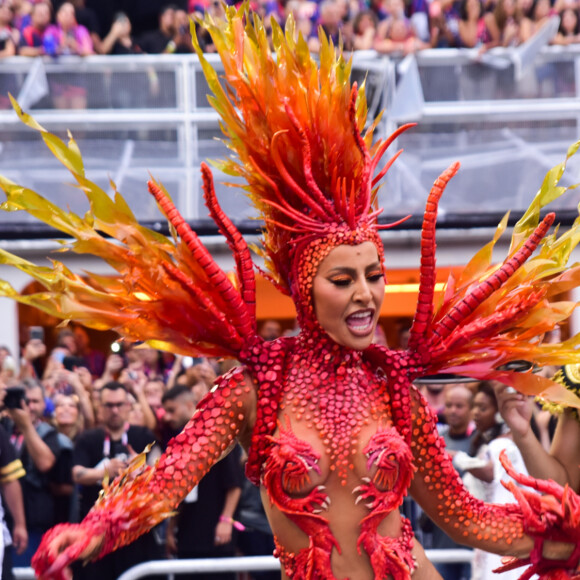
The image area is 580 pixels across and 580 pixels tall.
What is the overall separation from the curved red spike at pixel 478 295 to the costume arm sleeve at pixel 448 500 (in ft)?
0.68

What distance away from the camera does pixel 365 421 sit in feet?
10.7

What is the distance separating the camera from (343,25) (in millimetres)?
10227

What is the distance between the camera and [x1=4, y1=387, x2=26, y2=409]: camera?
5.73m

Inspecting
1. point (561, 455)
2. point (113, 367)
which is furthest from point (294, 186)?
point (113, 367)

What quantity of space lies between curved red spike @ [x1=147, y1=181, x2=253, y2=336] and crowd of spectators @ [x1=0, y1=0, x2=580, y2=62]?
6469mm

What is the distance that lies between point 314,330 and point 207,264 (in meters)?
0.37

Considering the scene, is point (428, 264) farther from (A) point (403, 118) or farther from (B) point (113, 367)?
(A) point (403, 118)

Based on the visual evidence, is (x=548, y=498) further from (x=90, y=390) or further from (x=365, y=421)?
(x=90, y=390)

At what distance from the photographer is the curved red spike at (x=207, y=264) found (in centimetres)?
328

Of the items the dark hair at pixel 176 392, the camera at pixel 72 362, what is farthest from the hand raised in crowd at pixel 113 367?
the dark hair at pixel 176 392

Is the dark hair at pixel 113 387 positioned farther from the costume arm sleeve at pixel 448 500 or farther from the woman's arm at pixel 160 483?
the costume arm sleeve at pixel 448 500

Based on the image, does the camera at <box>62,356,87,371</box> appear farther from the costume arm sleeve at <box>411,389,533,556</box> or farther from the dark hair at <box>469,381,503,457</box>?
the costume arm sleeve at <box>411,389,533,556</box>

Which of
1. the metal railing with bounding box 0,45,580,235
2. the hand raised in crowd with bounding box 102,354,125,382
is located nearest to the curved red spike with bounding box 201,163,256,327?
the hand raised in crowd with bounding box 102,354,125,382

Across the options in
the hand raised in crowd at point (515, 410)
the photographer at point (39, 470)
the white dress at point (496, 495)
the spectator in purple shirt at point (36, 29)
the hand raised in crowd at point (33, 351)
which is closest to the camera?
the hand raised in crowd at point (515, 410)
